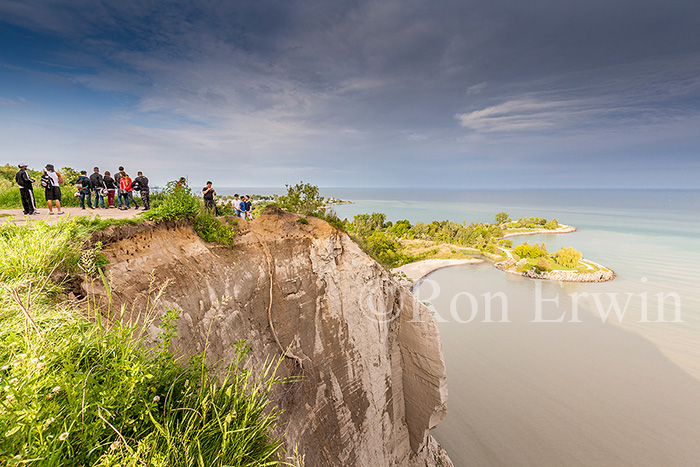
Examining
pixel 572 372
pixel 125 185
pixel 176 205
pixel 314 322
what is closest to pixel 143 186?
pixel 125 185

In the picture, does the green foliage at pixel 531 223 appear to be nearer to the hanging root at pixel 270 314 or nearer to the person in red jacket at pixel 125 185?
the hanging root at pixel 270 314

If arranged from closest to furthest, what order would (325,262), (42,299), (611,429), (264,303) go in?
(42,299), (264,303), (325,262), (611,429)

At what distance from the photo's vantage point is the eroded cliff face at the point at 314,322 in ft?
16.9

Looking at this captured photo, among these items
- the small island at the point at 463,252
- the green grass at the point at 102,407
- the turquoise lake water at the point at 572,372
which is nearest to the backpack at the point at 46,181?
the green grass at the point at 102,407

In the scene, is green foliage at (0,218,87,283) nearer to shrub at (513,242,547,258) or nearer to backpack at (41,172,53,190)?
backpack at (41,172,53,190)

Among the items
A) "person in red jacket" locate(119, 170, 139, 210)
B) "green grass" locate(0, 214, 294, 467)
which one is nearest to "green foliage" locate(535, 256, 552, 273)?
"person in red jacket" locate(119, 170, 139, 210)

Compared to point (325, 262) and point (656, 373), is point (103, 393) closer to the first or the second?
point (325, 262)

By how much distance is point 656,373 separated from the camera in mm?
18062

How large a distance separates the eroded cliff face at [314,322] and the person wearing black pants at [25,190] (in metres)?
5.72

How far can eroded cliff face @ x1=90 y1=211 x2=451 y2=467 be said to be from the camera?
5145mm

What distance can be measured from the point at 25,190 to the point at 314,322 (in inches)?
365

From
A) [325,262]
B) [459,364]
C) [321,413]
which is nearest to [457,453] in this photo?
[459,364]

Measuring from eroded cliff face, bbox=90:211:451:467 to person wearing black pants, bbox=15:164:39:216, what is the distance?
5719 millimetres

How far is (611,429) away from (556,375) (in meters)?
4.06
